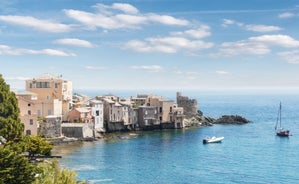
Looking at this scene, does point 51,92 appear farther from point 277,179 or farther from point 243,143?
point 277,179

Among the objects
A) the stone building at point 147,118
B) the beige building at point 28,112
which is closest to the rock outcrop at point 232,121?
the stone building at point 147,118

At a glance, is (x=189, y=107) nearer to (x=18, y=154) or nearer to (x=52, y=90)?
(x=52, y=90)

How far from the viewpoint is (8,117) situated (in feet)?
168

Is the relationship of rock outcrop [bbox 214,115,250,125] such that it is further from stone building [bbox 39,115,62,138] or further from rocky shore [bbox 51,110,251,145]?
stone building [bbox 39,115,62,138]

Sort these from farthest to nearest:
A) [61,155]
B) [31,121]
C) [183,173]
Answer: [31,121] → [61,155] → [183,173]

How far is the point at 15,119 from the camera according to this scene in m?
52.4

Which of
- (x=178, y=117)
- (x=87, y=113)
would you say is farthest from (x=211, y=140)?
(x=87, y=113)

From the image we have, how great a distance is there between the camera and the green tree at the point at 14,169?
2901cm

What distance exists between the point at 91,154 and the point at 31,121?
42.4 ft

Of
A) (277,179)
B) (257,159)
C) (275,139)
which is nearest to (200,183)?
(277,179)

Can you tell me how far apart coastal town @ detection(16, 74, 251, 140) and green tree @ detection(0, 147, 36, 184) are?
42343mm

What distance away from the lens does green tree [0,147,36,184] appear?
29011 millimetres

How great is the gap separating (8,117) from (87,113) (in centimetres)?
3954

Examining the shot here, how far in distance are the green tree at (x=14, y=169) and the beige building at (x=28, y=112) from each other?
41955mm
